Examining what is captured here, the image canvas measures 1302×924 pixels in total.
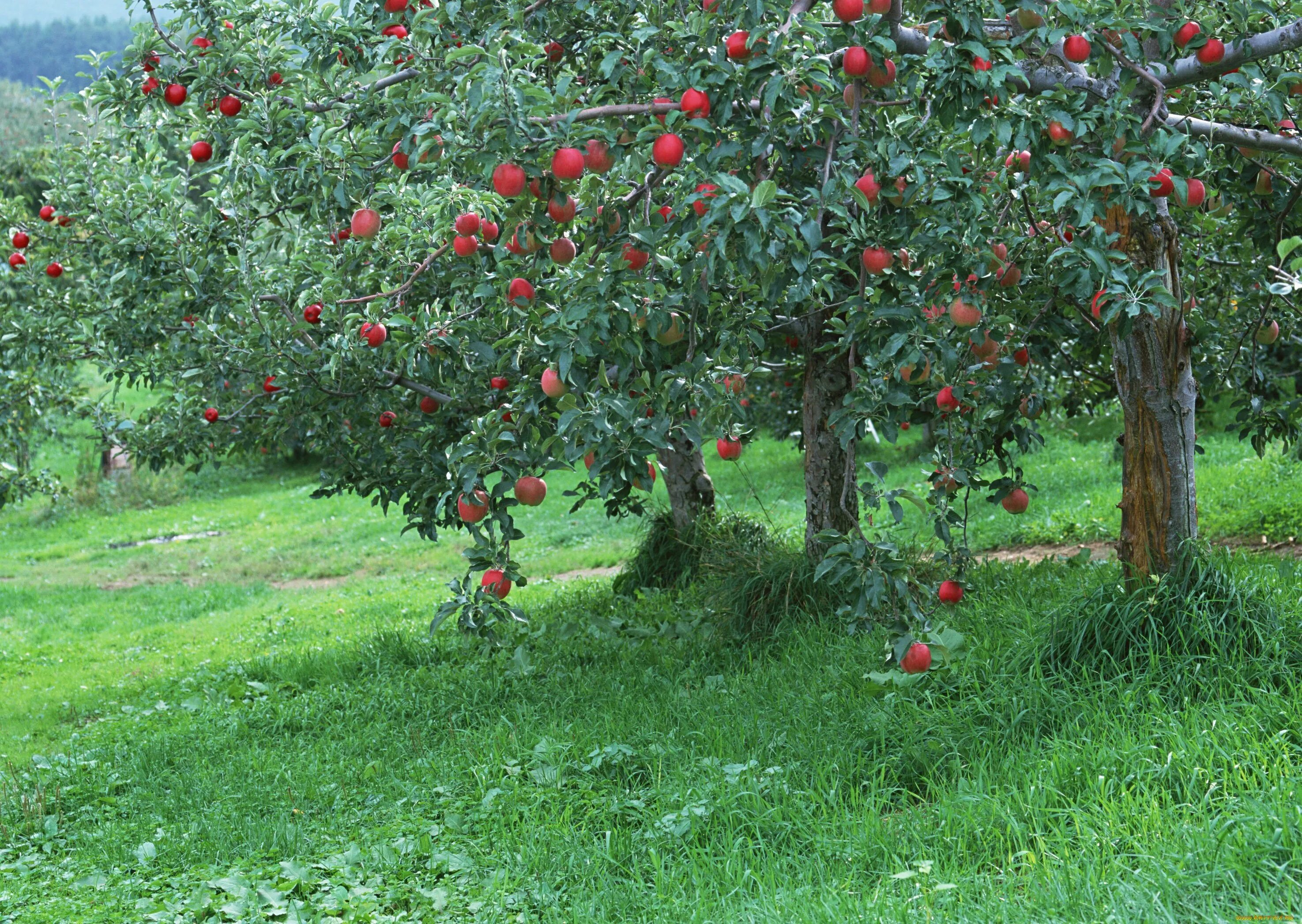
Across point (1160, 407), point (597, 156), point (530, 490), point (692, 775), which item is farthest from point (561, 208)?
point (1160, 407)

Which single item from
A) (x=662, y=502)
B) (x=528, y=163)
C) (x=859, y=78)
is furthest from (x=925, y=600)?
(x=662, y=502)

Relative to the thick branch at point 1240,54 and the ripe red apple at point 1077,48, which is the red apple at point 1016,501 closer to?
the thick branch at point 1240,54

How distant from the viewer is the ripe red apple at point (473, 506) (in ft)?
12.2

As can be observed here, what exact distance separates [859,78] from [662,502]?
679 centimetres

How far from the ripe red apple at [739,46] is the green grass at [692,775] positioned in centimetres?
235

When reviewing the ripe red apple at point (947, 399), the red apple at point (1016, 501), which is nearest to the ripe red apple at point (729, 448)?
the ripe red apple at point (947, 399)

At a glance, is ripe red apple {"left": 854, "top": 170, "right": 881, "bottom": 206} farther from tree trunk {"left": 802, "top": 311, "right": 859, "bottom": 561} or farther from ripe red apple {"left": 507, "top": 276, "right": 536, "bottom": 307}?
tree trunk {"left": 802, "top": 311, "right": 859, "bottom": 561}

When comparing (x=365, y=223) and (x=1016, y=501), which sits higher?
(x=365, y=223)

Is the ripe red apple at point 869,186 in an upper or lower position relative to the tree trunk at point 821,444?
upper

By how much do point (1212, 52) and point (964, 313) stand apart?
4.11ft

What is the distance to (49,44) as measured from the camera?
8325 centimetres

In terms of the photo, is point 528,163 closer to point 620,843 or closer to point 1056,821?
point 620,843

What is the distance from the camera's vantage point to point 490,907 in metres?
3.41

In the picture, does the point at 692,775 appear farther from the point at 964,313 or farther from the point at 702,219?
the point at 702,219
